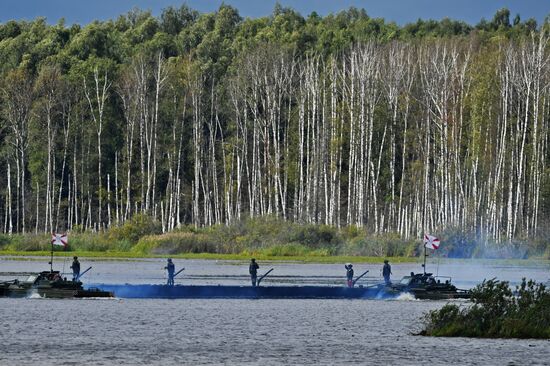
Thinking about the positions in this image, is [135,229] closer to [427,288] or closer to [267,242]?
[267,242]

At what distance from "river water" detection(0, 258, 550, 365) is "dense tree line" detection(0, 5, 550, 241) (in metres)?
33.6

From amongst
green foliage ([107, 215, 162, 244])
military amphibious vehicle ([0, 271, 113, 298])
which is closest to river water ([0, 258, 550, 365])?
military amphibious vehicle ([0, 271, 113, 298])

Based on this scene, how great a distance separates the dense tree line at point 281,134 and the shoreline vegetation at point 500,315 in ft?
187

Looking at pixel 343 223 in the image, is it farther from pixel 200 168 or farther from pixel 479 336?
pixel 479 336

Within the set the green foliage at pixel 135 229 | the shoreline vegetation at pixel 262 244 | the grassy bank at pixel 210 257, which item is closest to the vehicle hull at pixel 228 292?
the grassy bank at pixel 210 257

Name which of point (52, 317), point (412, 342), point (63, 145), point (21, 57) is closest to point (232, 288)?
point (52, 317)

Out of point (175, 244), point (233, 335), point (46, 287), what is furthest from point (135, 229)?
point (233, 335)

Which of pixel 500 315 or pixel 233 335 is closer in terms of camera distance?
pixel 500 315

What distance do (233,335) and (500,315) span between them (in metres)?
9.84

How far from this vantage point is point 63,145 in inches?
5162

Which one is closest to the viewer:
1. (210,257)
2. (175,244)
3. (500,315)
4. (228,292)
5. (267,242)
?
(500,315)

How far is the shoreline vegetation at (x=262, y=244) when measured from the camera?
106 metres

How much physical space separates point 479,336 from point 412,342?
236 centimetres

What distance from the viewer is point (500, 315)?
51.1 m
